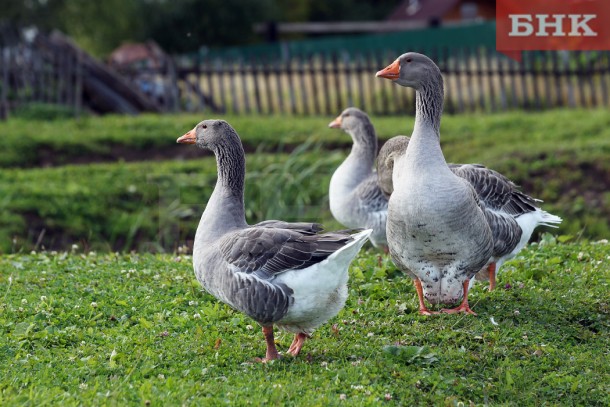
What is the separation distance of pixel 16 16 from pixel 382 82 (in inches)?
1262

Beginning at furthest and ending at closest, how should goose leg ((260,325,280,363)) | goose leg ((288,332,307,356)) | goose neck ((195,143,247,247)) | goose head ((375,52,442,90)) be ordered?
1. goose head ((375,52,442,90))
2. goose neck ((195,143,247,247))
3. goose leg ((288,332,307,356))
4. goose leg ((260,325,280,363))

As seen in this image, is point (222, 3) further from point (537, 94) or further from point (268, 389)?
point (268, 389)

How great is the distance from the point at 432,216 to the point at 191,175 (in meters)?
8.50

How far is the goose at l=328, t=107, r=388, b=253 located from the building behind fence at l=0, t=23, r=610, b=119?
38.3 feet

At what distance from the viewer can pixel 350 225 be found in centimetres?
947

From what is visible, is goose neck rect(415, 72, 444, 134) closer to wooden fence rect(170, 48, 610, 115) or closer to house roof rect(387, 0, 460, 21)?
wooden fence rect(170, 48, 610, 115)

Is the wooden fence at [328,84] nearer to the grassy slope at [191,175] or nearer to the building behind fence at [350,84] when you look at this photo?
the building behind fence at [350,84]

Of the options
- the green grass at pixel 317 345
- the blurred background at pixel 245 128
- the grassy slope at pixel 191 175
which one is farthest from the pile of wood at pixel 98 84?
the green grass at pixel 317 345

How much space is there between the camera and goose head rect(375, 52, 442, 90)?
6.90 m

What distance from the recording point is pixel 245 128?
60.7 feet

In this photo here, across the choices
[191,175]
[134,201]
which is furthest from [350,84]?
[134,201]

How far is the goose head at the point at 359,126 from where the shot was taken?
10.1m

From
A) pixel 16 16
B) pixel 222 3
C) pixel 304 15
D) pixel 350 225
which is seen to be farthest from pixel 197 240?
pixel 304 15

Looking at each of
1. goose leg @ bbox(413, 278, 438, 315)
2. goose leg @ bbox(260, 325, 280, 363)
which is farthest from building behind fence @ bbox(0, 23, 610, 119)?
goose leg @ bbox(260, 325, 280, 363)
